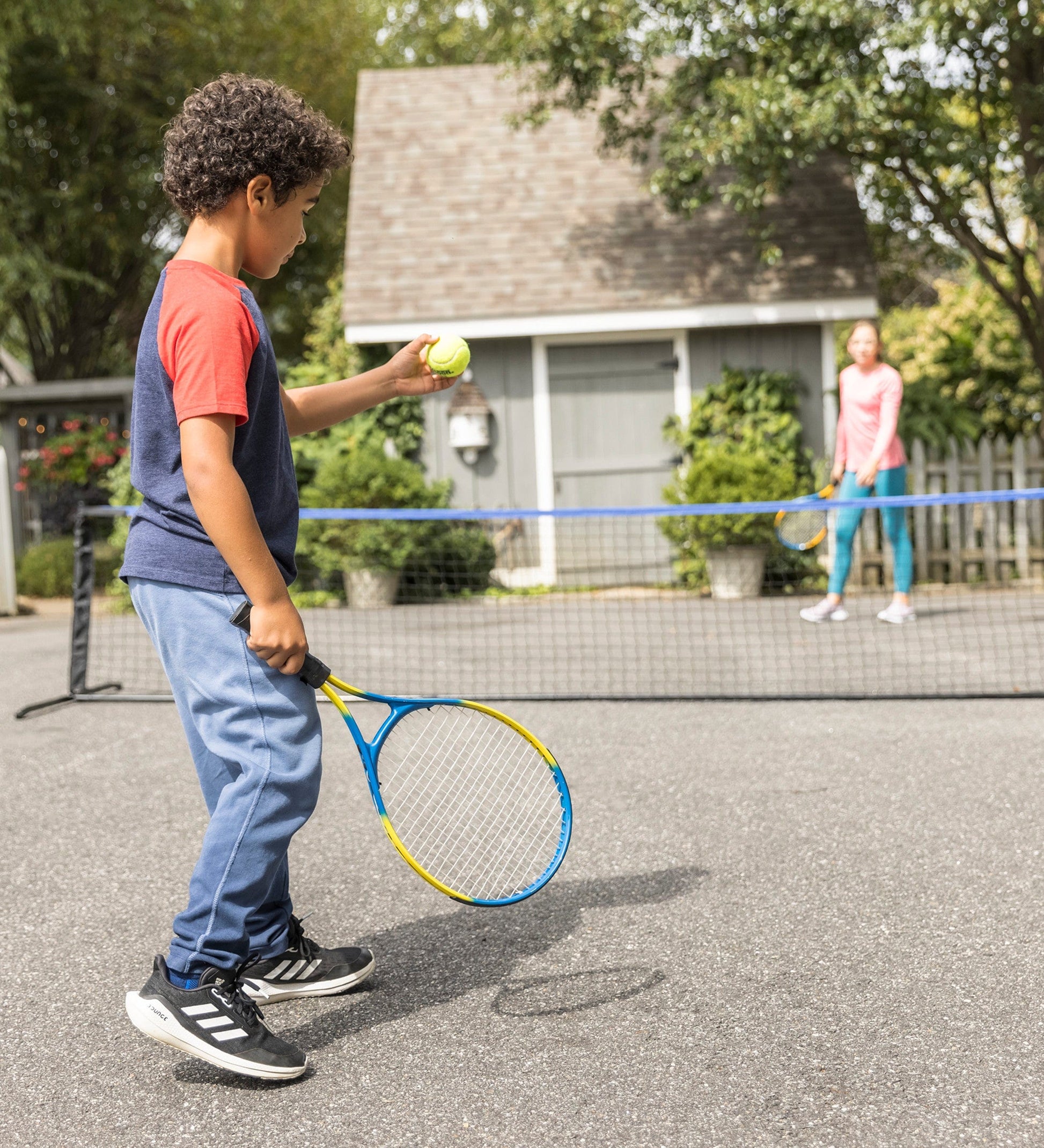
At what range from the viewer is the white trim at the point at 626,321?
45.8 ft

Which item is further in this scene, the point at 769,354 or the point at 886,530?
the point at 769,354

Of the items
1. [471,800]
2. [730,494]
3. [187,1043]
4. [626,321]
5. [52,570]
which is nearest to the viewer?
[187,1043]

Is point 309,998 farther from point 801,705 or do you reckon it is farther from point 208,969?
point 801,705

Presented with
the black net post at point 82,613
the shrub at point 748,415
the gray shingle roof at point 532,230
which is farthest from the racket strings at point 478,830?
the gray shingle roof at point 532,230

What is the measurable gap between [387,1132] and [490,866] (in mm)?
844

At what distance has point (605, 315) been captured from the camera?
14.1 m

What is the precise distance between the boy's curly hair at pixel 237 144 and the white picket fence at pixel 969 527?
10446 mm

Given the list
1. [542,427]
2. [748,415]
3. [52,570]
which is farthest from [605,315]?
[52,570]

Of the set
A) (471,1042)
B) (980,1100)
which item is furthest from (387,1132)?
(980,1100)

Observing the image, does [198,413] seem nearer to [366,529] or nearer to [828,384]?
[366,529]

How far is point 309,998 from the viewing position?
134 inches

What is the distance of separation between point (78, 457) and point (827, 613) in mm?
10565

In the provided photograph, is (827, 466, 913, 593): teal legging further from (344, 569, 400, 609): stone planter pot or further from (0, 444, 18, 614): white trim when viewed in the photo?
(0, 444, 18, 614): white trim

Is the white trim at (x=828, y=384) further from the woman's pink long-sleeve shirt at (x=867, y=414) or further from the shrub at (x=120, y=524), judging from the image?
the shrub at (x=120, y=524)
